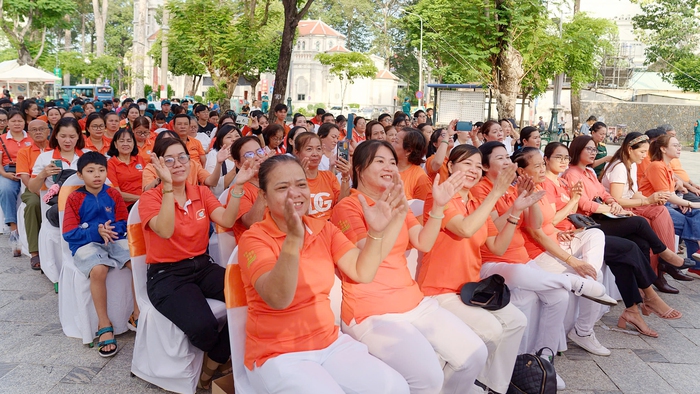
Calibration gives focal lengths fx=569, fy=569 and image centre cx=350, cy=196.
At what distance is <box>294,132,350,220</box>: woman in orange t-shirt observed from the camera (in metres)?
4.11

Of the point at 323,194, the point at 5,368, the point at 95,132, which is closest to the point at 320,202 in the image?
the point at 323,194

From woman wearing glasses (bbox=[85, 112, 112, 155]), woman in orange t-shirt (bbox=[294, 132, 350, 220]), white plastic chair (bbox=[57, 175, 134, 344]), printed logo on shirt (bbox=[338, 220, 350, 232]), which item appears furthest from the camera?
woman wearing glasses (bbox=[85, 112, 112, 155])

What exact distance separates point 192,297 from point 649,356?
3117 millimetres

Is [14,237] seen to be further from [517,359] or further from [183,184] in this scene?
[517,359]

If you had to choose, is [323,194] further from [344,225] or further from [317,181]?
[344,225]

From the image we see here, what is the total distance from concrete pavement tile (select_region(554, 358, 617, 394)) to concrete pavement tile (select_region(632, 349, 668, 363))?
15.9 inches

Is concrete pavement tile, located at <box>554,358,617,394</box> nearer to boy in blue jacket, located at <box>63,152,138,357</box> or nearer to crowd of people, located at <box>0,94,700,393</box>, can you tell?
crowd of people, located at <box>0,94,700,393</box>

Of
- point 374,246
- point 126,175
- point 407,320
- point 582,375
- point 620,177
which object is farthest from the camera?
point 620,177

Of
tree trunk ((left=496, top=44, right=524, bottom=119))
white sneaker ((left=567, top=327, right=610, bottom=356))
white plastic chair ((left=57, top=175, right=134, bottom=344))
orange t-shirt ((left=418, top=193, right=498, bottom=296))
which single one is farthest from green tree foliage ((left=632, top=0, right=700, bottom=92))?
white plastic chair ((left=57, top=175, right=134, bottom=344))

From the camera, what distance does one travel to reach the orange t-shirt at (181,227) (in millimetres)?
3260

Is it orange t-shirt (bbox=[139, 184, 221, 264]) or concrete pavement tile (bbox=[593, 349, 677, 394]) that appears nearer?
orange t-shirt (bbox=[139, 184, 221, 264])

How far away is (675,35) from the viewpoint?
1085 inches

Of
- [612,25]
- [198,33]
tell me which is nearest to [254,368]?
[198,33]

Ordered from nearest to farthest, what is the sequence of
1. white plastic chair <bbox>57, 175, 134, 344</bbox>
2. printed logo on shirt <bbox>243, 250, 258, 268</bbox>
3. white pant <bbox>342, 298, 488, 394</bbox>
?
printed logo on shirt <bbox>243, 250, 258, 268</bbox> < white pant <bbox>342, 298, 488, 394</bbox> < white plastic chair <bbox>57, 175, 134, 344</bbox>
